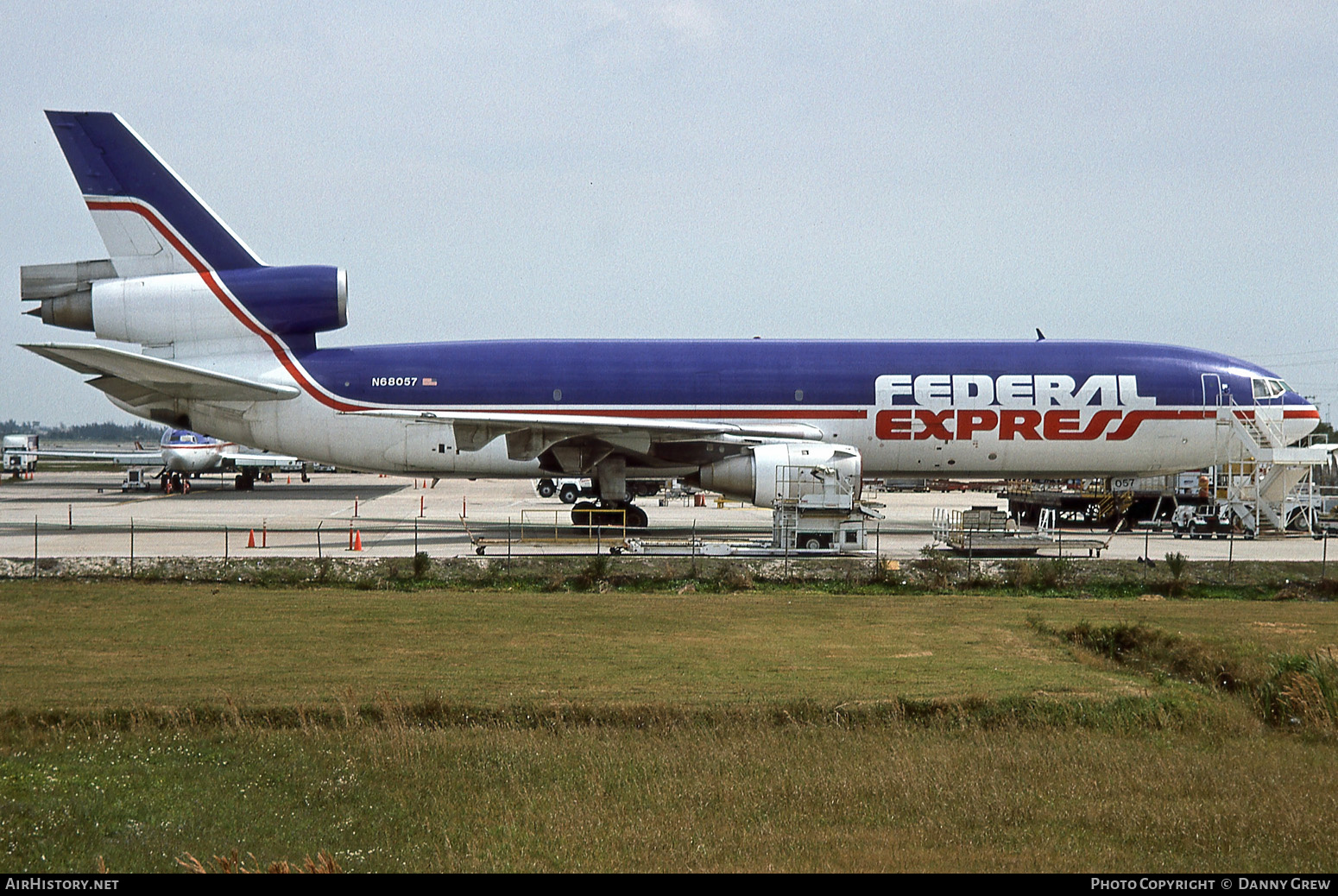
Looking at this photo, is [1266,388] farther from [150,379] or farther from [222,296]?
[150,379]

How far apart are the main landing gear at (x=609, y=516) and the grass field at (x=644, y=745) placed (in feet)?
37.4

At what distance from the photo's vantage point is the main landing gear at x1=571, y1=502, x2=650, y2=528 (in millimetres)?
27234

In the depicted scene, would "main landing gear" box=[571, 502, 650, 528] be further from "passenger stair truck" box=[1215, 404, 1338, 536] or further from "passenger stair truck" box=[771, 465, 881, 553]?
"passenger stair truck" box=[1215, 404, 1338, 536]

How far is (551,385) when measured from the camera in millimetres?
27594

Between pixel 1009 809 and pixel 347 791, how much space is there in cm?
493

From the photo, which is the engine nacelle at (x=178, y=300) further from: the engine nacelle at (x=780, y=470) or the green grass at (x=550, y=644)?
the engine nacelle at (x=780, y=470)

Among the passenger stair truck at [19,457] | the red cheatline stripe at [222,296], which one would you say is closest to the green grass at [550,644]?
the red cheatline stripe at [222,296]

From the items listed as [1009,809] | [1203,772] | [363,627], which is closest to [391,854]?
[1009,809]

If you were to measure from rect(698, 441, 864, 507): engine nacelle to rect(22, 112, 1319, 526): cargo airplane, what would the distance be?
33.3 inches

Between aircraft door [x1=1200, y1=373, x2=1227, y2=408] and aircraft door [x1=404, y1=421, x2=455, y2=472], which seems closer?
aircraft door [x1=404, y1=421, x2=455, y2=472]

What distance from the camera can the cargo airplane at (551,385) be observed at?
27.3 metres

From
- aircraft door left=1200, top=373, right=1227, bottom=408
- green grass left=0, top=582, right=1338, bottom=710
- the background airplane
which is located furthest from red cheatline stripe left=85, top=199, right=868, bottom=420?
the background airplane

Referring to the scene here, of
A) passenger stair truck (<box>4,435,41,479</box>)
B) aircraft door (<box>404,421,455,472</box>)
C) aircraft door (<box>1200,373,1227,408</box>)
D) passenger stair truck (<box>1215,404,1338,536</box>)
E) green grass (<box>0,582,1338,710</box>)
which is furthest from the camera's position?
passenger stair truck (<box>4,435,41,479</box>)
